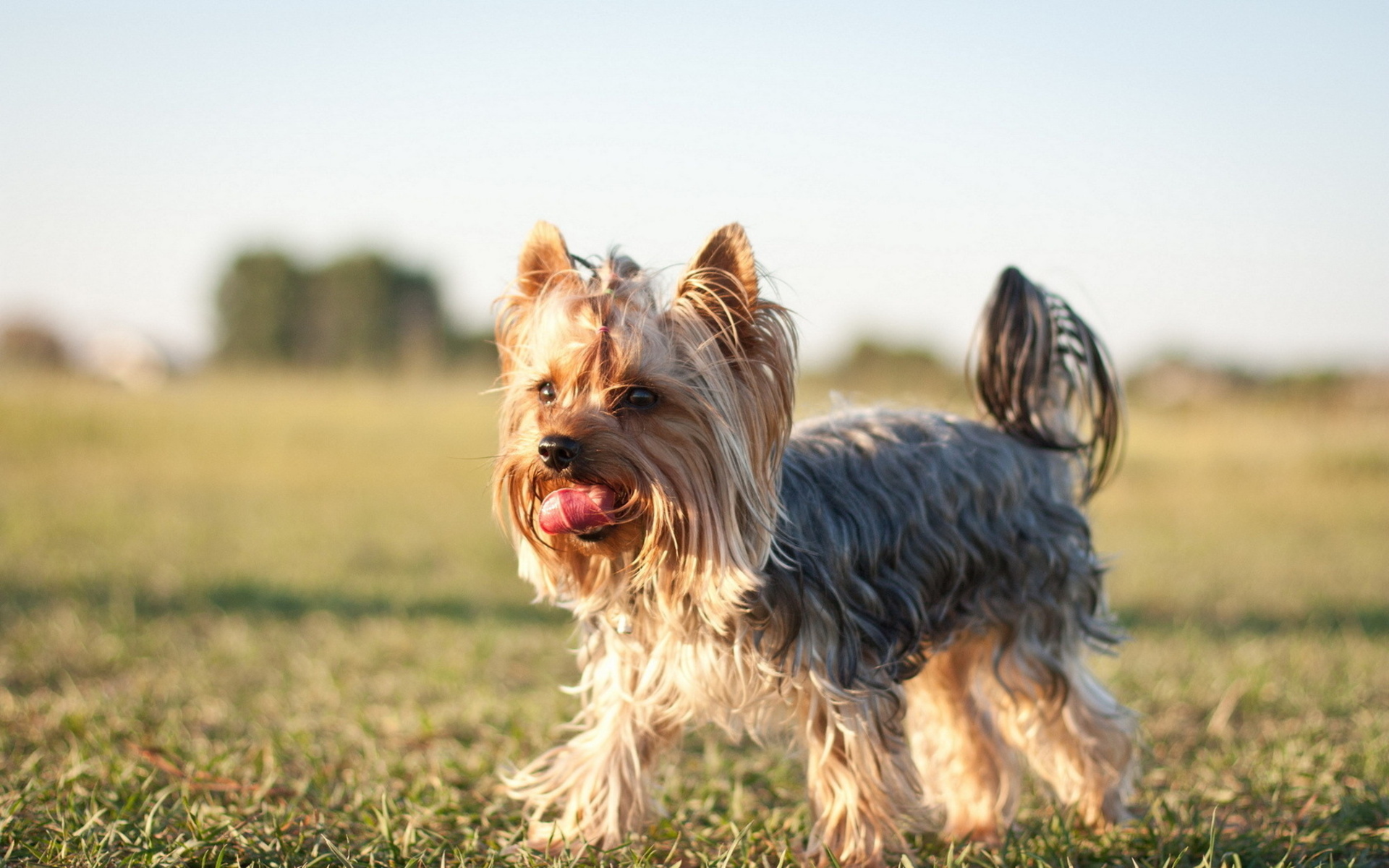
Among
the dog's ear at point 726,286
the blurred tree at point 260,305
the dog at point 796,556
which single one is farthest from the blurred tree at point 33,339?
the dog's ear at point 726,286

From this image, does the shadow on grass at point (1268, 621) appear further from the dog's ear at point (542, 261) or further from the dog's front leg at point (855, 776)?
the dog's ear at point (542, 261)

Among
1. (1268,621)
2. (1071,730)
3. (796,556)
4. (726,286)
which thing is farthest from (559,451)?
(1268,621)

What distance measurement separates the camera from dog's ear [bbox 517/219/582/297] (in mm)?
3102

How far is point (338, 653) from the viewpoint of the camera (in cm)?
609

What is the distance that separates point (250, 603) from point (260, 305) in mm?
32989

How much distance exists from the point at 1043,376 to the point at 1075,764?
140 centimetres

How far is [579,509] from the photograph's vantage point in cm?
278

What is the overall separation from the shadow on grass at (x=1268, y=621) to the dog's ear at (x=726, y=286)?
212 inches

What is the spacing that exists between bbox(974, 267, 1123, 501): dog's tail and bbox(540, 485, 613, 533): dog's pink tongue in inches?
71.2

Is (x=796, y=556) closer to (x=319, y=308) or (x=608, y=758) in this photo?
(x=608, y=758)

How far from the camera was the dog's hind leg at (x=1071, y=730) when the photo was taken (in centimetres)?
370

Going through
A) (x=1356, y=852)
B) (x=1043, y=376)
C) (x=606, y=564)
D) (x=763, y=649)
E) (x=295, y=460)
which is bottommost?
(x=295, y=460)

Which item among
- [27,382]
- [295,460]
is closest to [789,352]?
[295,460]

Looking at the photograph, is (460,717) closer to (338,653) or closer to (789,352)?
(338,653)
